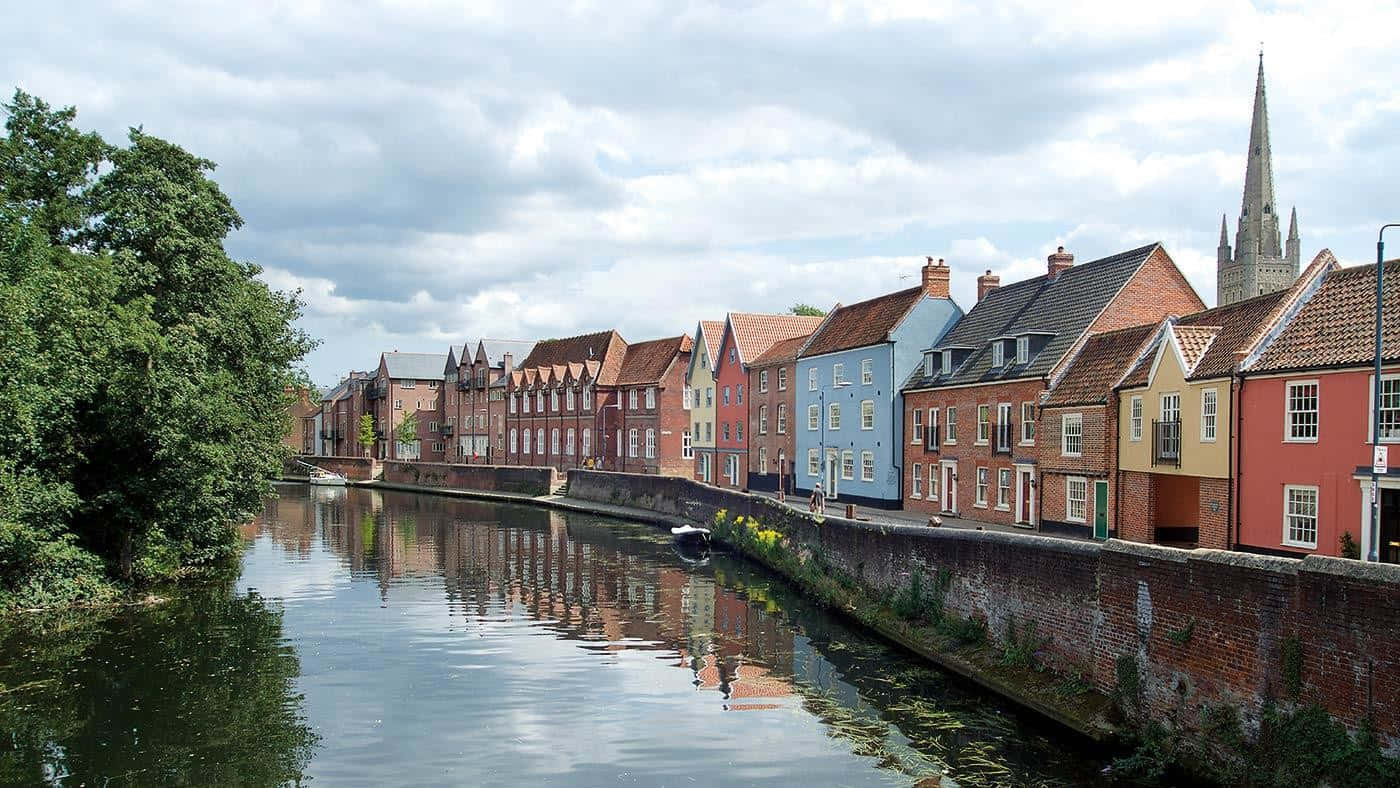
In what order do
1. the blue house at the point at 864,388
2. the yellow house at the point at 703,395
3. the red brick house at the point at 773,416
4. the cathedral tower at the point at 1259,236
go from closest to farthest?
the blue house at the point at 864,388 < the red brick house at the point at 773,416 < the yellow house at the point at 703,395 < the cathedral tower at the point at 1259,236

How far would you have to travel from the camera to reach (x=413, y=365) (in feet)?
366

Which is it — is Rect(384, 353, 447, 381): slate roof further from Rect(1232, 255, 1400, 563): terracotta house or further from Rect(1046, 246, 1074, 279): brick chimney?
Rect(1232, 255, 1400, 563): terracotta house

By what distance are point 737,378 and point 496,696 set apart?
43.3m

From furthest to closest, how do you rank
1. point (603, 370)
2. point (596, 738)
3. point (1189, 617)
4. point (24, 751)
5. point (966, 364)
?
1. point (603, 370)
2. point (966, 364)
3. point (596, 738)
4. point (24, 751)
5. point (1189, 617)

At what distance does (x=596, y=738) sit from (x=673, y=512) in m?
38.4

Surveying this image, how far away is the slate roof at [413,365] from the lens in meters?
110

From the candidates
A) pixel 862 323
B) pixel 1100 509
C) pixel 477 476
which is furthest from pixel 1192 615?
pixel 477 476

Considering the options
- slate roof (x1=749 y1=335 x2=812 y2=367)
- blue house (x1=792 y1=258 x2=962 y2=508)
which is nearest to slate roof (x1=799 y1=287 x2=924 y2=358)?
blue house (x1=792 y1=258 x2=962 y2=508)

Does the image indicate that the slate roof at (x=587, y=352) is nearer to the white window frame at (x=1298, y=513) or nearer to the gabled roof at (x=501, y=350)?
the gabled roof at (x=501, y=350)

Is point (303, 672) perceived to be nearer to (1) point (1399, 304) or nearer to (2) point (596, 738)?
(2) point (596, 738)

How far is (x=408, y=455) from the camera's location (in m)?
109

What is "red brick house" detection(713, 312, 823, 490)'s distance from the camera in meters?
61.8

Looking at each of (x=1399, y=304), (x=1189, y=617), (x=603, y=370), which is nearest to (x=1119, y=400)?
(x=1399, y=304)

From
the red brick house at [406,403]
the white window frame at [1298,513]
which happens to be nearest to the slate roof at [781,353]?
the white window frame at [1298,513]
